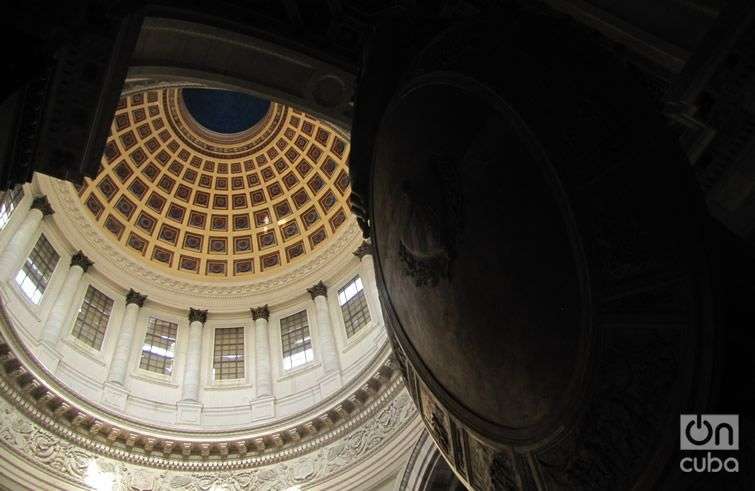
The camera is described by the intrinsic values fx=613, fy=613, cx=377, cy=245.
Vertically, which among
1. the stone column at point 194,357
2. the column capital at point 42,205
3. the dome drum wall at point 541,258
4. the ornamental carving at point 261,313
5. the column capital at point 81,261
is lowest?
the dome drum wall at point 541,258

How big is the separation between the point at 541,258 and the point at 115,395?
18979 millimetres

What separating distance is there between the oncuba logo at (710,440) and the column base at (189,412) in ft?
64.1

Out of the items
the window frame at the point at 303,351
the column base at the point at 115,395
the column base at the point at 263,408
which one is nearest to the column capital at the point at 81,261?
the column base at the point at 115,395

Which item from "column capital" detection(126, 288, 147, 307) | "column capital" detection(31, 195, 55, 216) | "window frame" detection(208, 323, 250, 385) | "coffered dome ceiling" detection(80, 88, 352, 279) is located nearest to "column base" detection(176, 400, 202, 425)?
"window frame" detection(208, 323, 250, 385)

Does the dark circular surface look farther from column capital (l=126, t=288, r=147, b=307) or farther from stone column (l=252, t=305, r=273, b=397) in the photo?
stone column (l=252, t=305, r=273, b=397)

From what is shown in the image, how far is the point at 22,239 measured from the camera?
20.0 m

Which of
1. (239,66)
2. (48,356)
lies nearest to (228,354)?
(48,356)

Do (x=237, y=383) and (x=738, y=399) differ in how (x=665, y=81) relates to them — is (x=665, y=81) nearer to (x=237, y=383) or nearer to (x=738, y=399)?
(x=738, y=399)

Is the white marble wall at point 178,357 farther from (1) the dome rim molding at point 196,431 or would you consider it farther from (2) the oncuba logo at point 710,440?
(2) the oncuba logo at point 710,440

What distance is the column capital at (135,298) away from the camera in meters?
24.1

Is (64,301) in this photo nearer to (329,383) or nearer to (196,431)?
(196,431)

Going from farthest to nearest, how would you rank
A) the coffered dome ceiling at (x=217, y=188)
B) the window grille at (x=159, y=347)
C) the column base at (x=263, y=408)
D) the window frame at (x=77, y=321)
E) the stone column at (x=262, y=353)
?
the coffered dome ceiling at (x=217, y=188), the window grille at (x=159, y=347), the stone column at (x=262, y=353), the window frame at (x=77, y=321), the column base at (x=263, y=408)

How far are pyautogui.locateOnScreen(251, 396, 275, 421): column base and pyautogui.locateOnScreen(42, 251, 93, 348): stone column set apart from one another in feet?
22.2

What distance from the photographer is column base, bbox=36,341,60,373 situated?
18.5 m
